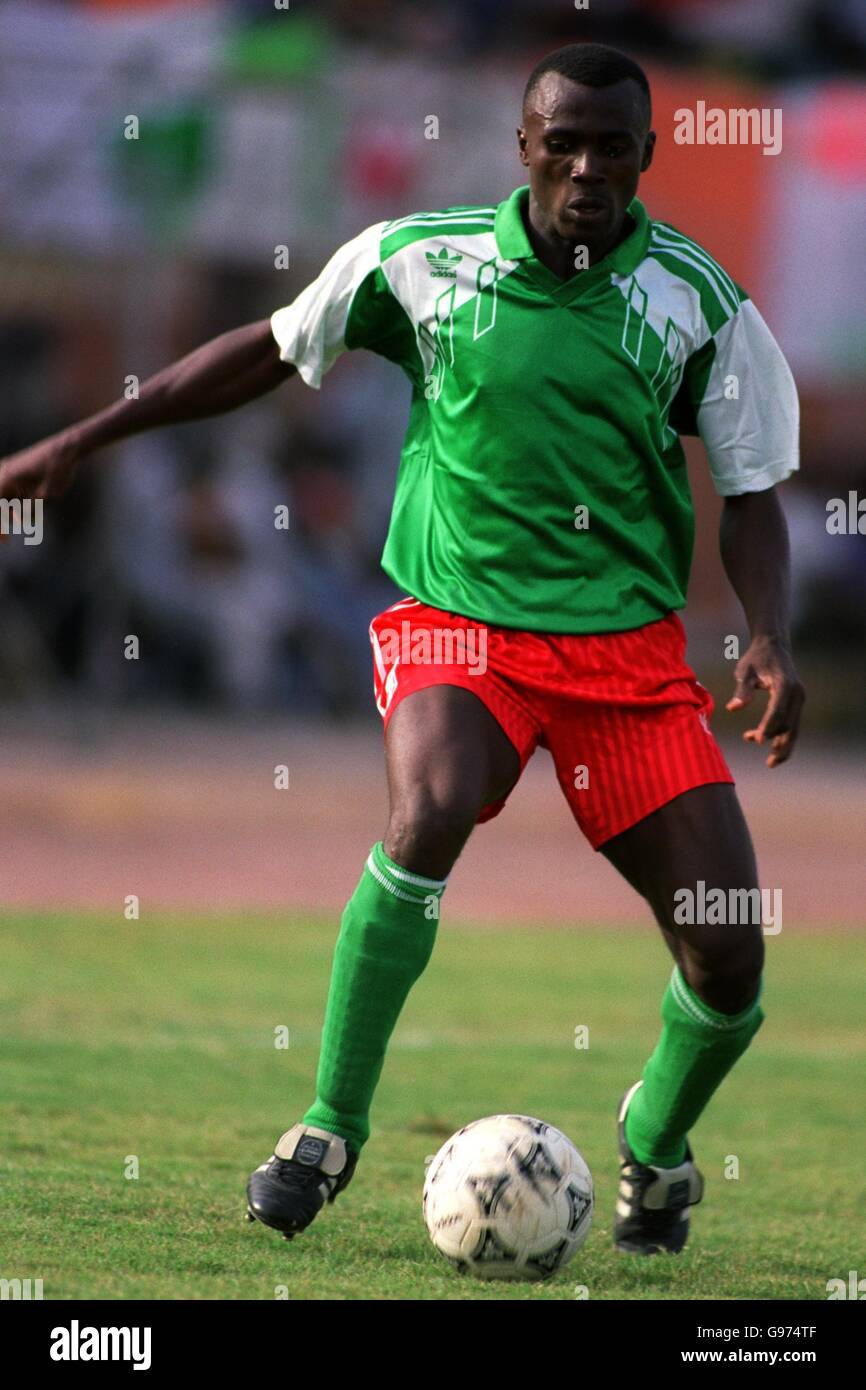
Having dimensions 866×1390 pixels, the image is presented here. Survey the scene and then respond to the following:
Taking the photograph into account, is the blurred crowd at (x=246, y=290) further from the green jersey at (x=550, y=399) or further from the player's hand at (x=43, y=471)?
the green jersey at (x=550, y=399)

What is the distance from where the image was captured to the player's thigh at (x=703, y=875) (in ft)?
15.1

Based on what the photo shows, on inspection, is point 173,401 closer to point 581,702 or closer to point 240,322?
point 581,702

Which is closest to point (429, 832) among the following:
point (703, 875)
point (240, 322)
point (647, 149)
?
point (703, 875)

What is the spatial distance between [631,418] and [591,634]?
0.49 m

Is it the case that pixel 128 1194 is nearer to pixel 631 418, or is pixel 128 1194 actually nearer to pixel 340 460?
→ pixel 631 418

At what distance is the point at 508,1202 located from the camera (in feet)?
14.6

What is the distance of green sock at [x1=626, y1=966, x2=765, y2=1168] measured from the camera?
4.87m

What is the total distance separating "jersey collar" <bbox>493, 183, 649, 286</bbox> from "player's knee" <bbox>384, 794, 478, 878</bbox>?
1217 millimetres

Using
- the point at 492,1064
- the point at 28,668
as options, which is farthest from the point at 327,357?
the point at 28,668

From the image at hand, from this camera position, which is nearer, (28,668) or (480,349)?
(480,349)

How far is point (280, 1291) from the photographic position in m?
4.06

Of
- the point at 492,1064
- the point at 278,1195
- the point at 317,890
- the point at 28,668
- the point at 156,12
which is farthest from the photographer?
the point at 28,668

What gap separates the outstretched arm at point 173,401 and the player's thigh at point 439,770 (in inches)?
35.8

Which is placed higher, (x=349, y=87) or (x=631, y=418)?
(x=349, y=87)
